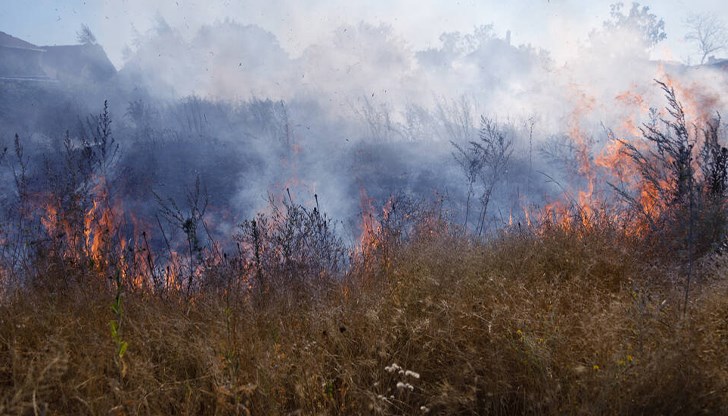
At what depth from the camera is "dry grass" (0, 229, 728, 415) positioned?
1907 millimetres

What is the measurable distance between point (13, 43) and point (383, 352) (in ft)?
141

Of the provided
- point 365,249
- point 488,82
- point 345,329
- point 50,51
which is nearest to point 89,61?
point 50,51

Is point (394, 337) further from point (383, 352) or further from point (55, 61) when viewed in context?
point (55, 61)

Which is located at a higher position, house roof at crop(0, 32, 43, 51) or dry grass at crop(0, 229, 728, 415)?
house roof at crop(0, 32, 43, 51)

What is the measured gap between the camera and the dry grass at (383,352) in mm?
1907

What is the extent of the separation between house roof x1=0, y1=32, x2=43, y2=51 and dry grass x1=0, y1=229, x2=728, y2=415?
39675mm

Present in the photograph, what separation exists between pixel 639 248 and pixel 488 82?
1101 inches

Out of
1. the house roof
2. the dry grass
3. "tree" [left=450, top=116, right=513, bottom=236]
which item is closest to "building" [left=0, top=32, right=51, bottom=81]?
the house roof

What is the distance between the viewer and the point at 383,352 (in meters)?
2.31

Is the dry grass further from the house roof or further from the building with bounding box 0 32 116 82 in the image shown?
the house roof

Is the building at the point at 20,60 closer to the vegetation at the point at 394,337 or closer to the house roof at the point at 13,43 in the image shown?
the house roof at the point at 13,43

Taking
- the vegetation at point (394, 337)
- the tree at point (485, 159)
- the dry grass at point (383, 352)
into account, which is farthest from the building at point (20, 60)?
the dry grass at point (383, 352)

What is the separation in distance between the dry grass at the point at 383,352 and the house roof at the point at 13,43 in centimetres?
3968

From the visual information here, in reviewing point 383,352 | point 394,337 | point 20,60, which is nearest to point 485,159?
point 394,337
